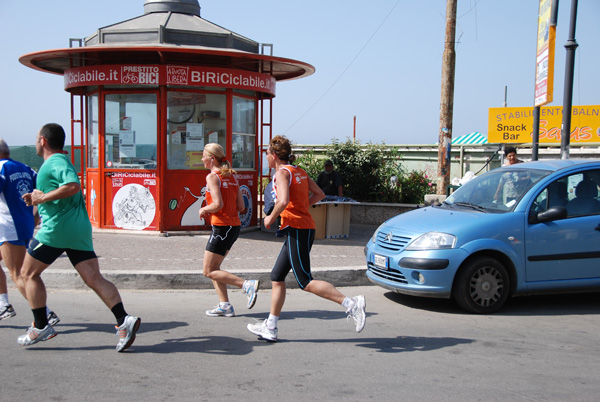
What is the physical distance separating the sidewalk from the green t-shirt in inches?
108

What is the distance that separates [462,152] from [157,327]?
12769 mm

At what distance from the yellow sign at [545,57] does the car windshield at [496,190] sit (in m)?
2.88

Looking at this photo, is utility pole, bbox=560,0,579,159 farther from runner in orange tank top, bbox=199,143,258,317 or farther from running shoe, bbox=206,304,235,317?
running shoe, bbox=206,304,235,317

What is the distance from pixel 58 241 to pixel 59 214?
0.74 feet

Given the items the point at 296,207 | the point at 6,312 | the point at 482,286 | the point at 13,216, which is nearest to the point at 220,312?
the point at 296,207

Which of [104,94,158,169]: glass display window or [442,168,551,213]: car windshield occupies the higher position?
[104,94,158,169]: glass display window

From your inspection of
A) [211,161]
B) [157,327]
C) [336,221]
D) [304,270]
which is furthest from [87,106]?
[304,270]

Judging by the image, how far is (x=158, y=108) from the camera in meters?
10.7

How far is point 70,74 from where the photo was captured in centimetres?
1127

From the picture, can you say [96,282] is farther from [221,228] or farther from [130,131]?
[130,131]

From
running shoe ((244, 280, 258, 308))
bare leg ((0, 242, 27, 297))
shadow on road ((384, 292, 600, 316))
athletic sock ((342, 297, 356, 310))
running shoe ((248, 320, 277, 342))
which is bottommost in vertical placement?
shadow on road ((384, 292, 600, 316))

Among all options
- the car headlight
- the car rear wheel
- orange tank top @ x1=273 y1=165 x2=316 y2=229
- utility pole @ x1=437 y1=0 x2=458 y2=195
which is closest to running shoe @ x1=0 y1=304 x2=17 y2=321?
orange tank top @ x1=273 y1=165 x2=316 y2=229

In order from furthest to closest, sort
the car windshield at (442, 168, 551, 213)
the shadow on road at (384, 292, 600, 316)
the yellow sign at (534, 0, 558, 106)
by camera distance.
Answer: the yellow sign at (534, 0, 558, 106)
the car windshield at (442, 168, 551, 213)
the shadow on road at (384, 292, 600, 316)

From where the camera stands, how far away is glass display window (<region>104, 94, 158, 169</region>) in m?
10.9
